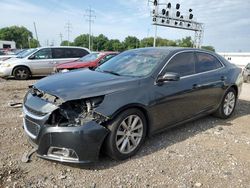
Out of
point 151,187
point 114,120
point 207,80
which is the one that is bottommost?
point 151,187

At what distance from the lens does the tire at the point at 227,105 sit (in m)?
5.69

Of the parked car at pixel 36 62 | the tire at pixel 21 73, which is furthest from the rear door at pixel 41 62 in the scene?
the tire at pixel 21 73

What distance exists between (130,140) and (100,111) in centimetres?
76

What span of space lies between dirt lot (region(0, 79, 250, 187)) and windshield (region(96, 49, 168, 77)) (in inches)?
48.4

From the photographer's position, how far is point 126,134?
3.65m

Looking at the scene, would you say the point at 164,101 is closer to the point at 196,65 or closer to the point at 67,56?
the point at 196,65

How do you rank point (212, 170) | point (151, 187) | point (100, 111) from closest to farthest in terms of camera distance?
1. point (151, 187)
2. point (100, 111)
3. point (212, 170)

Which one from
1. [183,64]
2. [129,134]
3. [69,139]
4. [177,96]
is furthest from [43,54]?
[69,139]

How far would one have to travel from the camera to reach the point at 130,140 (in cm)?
373

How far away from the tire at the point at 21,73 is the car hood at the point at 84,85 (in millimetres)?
8585

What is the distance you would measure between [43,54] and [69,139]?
10032 millimetres

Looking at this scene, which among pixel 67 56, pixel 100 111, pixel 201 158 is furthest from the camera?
pixel 67 56

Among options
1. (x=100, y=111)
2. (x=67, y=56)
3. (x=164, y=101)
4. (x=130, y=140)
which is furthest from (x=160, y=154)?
(x=67, y=56)

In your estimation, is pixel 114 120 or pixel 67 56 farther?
pixel 67 56
